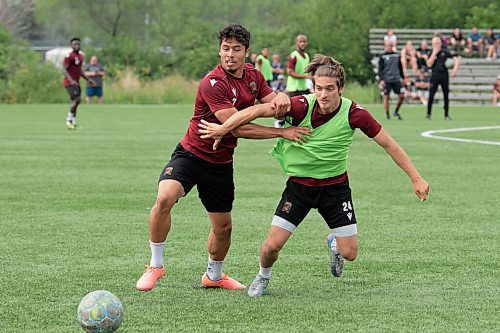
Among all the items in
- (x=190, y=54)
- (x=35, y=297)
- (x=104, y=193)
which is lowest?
(x=190, y=54)

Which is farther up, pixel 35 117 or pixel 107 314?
pixel 107 314

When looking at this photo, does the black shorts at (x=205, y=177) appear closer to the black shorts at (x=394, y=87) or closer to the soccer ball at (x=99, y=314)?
the soccer ball at (x=99, y=314)

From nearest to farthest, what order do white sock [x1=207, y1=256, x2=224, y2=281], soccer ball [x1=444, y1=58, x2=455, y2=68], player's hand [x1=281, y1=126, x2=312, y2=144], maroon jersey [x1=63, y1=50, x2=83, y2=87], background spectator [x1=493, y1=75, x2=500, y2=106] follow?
1. player's hand [x1=281, y1=126, x2=312, y2=144]
2. white sock [x1=207, y1=256, x2=224, y2=281]
3. maroon jersey [x1=63, y1=50, x2=83, y2=87]
4. soccer ball [x1=444, y1=58, x2=455, y2=68]
5. background spectator [x1=493, y1=75, x2=500, y2=106]

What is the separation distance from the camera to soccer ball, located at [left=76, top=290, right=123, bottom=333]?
6195 millimetres

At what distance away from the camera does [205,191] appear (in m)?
7.90

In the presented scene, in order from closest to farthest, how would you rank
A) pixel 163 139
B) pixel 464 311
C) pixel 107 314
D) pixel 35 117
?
pixel 107 314
pixel 464 311
pixel 163 139
pixel 35 117

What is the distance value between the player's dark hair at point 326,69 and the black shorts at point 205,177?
974 mm

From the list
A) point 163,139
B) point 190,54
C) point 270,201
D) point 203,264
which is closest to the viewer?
point 203,264

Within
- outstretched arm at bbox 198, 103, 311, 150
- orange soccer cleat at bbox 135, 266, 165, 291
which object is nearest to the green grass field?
orange soccer cleat at bbox 135, 266, 165, 291

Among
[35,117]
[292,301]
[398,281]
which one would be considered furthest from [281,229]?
[35,117]

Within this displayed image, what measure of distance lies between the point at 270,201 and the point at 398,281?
5.08m

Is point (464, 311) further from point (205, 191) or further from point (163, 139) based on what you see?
point (163, 139)

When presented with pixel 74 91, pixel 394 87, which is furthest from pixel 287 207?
pixel 394 87

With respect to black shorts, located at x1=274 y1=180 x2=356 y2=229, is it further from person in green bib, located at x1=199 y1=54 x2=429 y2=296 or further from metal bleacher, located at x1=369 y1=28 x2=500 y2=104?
metal bleacher, located at x1=369 y1=28 x2=500 y2=104
